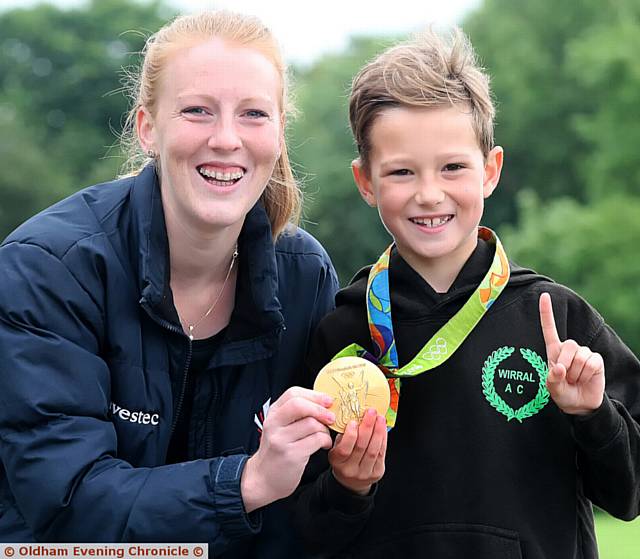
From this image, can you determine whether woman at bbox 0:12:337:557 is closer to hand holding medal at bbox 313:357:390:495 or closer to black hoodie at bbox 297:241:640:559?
hand holding medal at bbox 313:357:390:495

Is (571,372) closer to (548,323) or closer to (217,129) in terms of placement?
(548,323)

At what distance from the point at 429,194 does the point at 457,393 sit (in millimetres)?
715

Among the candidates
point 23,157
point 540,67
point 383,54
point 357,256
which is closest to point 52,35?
point 23,157

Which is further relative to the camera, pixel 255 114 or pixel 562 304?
pixel 255 114

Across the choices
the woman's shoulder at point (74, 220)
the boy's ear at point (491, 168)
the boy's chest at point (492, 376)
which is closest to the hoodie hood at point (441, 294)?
the boy's chest at point (492, 376)

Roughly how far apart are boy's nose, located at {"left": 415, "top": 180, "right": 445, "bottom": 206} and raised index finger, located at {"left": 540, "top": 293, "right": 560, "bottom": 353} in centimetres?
54

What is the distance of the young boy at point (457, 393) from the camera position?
3.79 m

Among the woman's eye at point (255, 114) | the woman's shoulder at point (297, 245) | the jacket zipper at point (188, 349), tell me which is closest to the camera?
the jacket zipper at point (188, 349)

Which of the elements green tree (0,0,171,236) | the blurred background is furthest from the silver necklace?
green tree (0,0,171,236)

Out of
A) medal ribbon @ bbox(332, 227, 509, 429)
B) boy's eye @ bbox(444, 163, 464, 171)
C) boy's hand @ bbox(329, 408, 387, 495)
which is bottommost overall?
boy's hand @ bbox(329, 408, 387, 495)

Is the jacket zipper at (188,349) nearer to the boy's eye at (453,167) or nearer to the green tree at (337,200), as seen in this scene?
the boy's eye at (453,167)

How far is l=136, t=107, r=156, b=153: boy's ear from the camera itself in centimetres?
444

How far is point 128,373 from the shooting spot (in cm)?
407

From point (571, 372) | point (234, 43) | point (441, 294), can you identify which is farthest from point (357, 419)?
point (234, 43)
